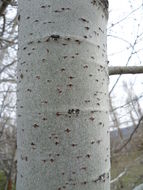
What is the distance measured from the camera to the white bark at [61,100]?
424 mm

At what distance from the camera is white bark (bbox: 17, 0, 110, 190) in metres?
0.42

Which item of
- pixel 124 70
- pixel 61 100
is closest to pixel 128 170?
pixel 124 70

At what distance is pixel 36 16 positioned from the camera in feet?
1.55

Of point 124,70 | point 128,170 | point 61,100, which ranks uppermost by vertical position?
point 124,70

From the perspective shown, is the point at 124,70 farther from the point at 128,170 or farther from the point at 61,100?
the point at 128,170

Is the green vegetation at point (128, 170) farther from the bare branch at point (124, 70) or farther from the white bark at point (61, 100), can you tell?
the white bark at point (61, 100)

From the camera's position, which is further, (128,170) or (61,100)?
(128,170)

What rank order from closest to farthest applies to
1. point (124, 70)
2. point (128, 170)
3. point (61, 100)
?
point (61, 100) → point (124, 70) → point (128, 170)

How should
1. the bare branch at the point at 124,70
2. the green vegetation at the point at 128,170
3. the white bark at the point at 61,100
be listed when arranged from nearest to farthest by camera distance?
the white bark at the point at 61,100 → the bare branch at the point at 124,70 → the green vegetation at the point at 128,170

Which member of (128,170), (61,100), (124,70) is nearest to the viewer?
(61,100)

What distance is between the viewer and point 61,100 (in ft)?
1.42

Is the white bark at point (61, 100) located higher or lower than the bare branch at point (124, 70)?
lower

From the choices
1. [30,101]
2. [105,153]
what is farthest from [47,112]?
[105,153]

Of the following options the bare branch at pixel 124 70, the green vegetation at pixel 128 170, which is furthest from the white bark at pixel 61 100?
the green vegetation at pixel 128 170
